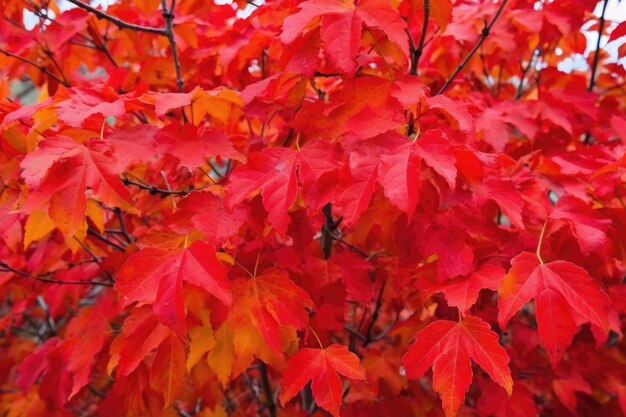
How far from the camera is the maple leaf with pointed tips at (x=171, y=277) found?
3.04 feet

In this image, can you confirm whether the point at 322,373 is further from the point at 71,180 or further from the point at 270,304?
the point at 71,180

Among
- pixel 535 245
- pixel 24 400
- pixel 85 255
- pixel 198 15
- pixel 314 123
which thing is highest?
pixel 198 15

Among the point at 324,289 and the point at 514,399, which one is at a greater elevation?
the point at 324,289

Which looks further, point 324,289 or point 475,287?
point 324,289

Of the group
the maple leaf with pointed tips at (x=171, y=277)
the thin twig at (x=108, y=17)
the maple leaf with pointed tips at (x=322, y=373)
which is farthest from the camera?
the thin twig at (x=108, y=17)

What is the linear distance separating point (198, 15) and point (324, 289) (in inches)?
42.5

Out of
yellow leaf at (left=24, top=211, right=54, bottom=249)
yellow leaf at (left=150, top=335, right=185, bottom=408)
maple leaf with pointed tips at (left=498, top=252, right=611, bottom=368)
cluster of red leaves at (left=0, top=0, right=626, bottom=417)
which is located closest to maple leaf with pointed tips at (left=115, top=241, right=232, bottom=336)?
cluster of red leaves at (left=0, top=0, right=626, bottom=417)

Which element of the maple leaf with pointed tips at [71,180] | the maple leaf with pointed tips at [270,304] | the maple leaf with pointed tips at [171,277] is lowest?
the maple leaf with pointed tips at [270,304]

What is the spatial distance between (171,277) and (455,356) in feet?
1.71

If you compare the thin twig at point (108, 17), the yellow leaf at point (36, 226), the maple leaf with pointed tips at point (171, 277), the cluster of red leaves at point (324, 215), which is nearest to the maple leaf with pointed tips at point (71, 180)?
the cluster of red leaves at point (324, 215)

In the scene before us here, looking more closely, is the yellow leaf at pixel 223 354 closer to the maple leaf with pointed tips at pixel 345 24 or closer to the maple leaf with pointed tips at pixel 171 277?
the maple leaf with pointed tips at pixel 171 277

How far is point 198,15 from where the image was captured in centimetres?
188

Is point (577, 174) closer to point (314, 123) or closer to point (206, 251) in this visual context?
point (314, 123)

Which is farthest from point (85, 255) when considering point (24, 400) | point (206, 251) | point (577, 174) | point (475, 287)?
point (577, 174)
